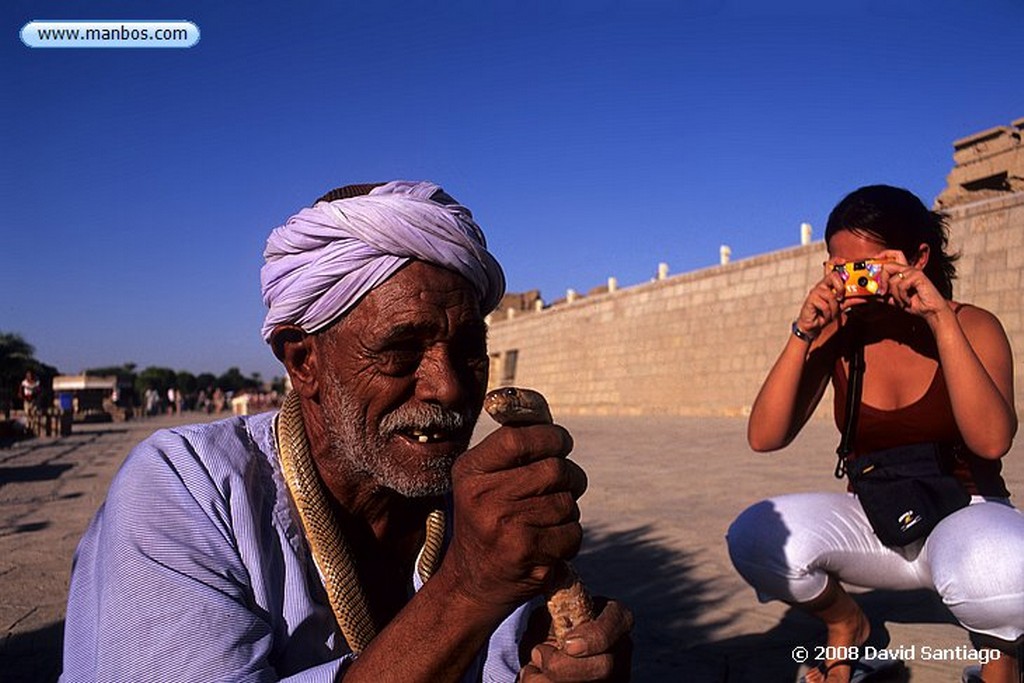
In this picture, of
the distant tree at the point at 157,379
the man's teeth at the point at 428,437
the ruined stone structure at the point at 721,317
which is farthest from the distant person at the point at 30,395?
the distant tree at the point at 157,379

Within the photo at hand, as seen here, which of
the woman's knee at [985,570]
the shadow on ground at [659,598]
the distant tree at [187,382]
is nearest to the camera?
the woman's knee at [985,570]

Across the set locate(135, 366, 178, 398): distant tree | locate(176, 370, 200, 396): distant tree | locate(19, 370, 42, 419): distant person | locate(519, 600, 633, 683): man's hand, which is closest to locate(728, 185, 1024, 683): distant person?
locate(519, 600, 633, 683): man's hand

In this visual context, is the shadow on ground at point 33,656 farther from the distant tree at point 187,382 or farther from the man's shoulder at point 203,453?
the distant tree at point 187,382

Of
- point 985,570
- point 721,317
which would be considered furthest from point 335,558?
point 721,317

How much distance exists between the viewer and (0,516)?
6328 mm

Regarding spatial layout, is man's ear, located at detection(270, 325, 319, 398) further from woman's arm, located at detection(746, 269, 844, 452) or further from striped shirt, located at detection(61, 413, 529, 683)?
woman's arm, located at detection(746, 269, 844, 452)

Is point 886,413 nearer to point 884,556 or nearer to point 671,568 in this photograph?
point 884,556

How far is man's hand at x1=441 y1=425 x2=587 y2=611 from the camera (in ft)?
3.44

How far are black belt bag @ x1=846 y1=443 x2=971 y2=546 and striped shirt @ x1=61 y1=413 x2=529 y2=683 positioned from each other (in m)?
1.37

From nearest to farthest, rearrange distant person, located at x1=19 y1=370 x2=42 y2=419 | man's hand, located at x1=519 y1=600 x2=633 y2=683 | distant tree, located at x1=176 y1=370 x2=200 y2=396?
man's hand, located at x1=519 y1=600 x2=633 y2=683 < distant person, located at x1=19 y1=370 x2=42 y2=419 < distant tree, located at x1=176 y1=370 x2=200 y2=396

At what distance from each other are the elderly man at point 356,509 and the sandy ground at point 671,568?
1.46 metres

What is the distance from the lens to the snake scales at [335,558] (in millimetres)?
1208
